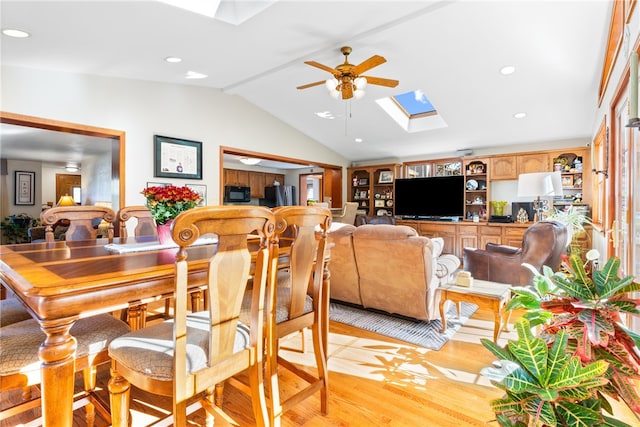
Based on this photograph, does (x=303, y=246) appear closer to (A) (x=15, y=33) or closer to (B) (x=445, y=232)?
(A) (x=15, y=33)

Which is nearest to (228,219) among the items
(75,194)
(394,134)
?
(394,134)

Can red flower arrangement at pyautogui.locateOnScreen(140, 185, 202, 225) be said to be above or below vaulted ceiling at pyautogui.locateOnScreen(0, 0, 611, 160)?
below

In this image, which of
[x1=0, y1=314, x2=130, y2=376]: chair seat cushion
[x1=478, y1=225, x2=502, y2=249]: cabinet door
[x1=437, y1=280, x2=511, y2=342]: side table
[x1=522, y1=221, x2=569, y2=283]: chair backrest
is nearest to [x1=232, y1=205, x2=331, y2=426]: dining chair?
[x1=0, y1=314, x2=130, y2=376]: chair seat cushion

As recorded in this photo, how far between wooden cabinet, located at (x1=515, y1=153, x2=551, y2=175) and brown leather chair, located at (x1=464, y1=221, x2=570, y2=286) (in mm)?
2630

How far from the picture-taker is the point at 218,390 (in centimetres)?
171

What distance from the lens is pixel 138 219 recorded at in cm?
277

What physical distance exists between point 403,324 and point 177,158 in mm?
3732

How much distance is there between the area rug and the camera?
105 inches

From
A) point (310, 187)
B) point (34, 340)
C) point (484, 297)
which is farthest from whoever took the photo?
point (310, 187)

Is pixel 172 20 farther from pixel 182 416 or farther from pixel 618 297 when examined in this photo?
pixel 618 297

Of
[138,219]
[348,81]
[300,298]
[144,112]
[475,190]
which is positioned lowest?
[300,298]

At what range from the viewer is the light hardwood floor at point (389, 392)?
1.67 m

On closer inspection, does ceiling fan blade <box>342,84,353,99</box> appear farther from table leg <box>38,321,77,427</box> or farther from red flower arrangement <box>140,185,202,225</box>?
table leg <box>38,321,77,427</box>

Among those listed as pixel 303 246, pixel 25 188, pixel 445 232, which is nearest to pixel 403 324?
pixel 303 246
